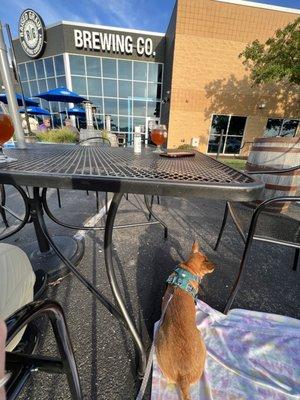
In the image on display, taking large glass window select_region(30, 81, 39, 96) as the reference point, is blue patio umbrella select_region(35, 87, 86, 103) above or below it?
below

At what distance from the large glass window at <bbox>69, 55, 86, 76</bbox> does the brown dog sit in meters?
14.7

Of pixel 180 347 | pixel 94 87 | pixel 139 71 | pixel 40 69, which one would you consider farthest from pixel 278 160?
pixel 40 69

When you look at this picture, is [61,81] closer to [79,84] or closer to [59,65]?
[59,65]

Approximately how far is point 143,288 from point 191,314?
637 mm

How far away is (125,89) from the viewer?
12.8 meters

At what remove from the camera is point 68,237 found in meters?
2.15

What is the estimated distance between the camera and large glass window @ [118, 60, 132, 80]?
1228 cm

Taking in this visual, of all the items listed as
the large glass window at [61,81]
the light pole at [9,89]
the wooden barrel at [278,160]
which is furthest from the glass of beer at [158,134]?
the large glass window at [61,81]

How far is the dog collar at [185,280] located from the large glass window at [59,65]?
1499cm

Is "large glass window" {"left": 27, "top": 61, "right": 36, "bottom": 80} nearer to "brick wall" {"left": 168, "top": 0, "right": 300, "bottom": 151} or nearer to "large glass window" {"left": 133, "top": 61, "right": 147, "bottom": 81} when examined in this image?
"large glass window" {"left": 133, "top": 61, "right": 147, "bottom": 81}

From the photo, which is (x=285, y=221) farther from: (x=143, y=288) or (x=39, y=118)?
(x=39, y=118)

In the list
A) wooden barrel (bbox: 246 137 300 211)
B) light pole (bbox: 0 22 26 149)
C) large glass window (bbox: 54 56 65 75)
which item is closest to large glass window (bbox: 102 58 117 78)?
large glass window (bbox: 54 56 65 75)

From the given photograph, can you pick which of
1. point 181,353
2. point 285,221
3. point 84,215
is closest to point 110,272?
point 181,353

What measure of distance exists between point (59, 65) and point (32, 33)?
3143mm
